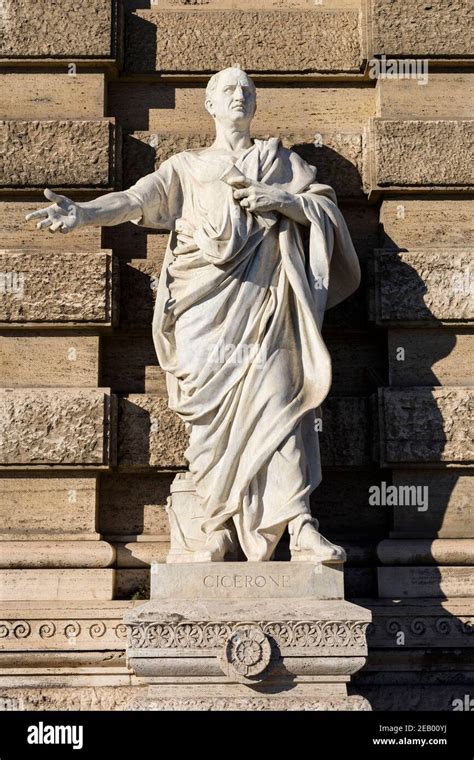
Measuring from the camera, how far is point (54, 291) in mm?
8719

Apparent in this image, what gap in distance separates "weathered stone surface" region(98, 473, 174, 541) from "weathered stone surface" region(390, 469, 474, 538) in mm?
1575

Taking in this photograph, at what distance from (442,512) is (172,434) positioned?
1890 mm

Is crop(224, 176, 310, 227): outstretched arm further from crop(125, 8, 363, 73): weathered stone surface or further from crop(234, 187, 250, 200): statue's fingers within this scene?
crop(125, 8, 363, 73): weathered stone surface

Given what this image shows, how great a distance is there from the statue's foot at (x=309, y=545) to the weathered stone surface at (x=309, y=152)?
104 inches

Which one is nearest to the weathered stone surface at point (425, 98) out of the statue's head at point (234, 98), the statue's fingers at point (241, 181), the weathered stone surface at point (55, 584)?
the statue's head at point (234, 98)

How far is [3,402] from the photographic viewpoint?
855 centimetres

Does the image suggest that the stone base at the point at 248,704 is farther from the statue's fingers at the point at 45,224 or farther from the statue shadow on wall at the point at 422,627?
the statue's fingers at the point at 45,224

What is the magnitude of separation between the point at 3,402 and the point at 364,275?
264 cm

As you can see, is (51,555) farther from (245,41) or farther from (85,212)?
(245,41)

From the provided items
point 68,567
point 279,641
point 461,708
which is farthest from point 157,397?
point 461,708

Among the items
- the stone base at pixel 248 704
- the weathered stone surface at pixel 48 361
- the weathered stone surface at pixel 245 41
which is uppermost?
the weathered stone surface at pixel 245 41

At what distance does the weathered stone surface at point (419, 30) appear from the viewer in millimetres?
9133

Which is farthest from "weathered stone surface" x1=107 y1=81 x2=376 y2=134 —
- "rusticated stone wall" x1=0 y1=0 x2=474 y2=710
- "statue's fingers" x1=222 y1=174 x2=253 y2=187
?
"statue's fingers" x1=222 y1=174 x2=253 y2=187

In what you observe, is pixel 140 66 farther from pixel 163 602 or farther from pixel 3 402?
pixel 163 602
